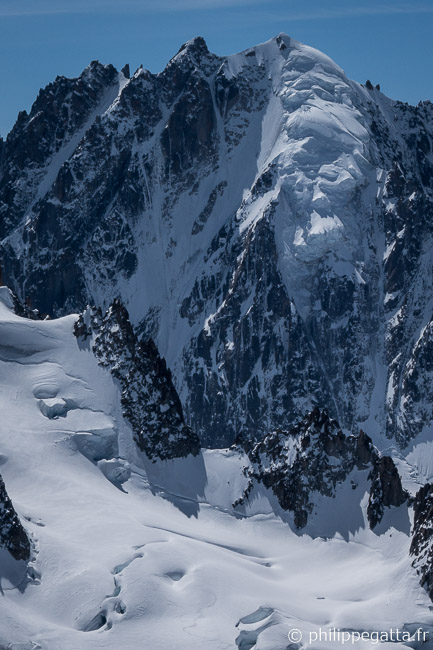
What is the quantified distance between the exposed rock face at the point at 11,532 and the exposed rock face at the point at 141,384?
30418mm

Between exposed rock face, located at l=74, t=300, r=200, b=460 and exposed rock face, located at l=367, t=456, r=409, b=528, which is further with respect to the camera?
exposed rock face, located at l=74, t=300, r=200, b=460

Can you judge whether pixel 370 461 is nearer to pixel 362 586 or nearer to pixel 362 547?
pixel 362 547

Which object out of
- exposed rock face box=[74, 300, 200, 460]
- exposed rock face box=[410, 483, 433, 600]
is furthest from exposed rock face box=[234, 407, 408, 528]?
exposed rock face box=[74, 300, 200, 460]

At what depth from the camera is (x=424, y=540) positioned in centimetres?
12975

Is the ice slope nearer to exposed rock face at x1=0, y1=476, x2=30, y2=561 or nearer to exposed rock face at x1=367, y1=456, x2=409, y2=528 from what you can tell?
exposed rock face at x1=0, y1=476, x2=30, y2=561

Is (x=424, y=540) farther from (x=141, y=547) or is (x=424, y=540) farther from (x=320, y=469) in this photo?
(x=141, y=547)

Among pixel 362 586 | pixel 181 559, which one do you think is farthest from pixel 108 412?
pixel 362 586

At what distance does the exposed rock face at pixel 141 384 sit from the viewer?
152875 mm

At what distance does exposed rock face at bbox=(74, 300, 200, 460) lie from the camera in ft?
502

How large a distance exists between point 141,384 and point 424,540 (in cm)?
4307

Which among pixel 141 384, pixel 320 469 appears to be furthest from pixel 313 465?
pixel 141 384

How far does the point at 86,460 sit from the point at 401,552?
123 feet

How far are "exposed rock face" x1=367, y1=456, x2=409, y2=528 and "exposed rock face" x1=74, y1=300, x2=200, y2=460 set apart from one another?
23.5 metres

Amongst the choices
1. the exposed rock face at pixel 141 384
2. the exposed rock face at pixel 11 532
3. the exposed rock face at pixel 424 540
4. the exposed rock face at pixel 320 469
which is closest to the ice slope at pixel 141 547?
the exposed rock face at pixel 424 540
